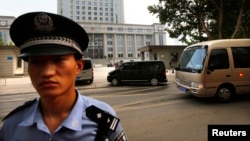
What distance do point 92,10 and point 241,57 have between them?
119 metres

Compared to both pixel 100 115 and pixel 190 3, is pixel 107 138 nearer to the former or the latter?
pixel 100 115

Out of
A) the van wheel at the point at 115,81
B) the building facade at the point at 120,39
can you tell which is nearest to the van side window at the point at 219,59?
the van wheel at the point at 115,81

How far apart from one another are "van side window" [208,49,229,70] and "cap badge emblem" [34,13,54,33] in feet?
24.4

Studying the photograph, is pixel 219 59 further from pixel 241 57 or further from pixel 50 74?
pixel 50 74

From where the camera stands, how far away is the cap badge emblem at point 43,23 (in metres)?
1.23

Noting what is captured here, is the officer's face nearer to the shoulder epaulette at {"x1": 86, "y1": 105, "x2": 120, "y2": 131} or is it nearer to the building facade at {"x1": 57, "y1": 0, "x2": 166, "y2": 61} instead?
Result: the shoulder epaulette at {"x1": 86, "y1": 105, "x2": 120, "y2": 131}

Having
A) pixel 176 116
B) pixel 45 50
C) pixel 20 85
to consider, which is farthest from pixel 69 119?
pixel 20 85

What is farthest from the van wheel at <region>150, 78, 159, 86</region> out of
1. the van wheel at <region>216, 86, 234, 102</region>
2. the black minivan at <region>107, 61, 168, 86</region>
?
the van wheel at <region>216, 86, 234, 102</region>

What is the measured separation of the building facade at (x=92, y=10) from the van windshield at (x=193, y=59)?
108m

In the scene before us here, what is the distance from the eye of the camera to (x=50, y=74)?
1.16 meters

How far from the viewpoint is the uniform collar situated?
1.23 meters

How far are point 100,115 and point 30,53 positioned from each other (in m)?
0.49

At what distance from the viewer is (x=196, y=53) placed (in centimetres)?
861

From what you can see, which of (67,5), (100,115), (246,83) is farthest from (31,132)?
(67,5)
